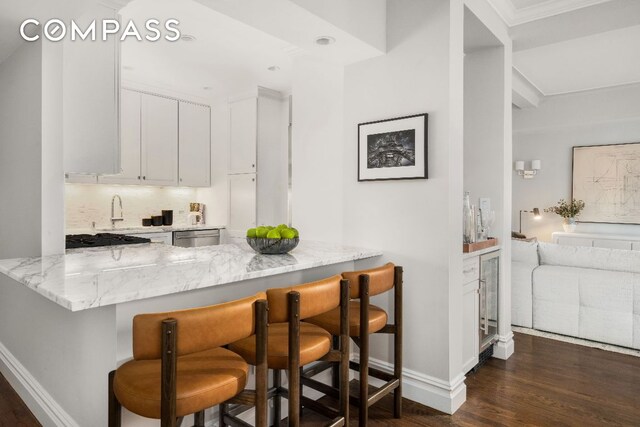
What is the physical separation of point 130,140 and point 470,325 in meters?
4.20

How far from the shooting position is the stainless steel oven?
15.7 feet

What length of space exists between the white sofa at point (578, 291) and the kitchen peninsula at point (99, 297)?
211 cm

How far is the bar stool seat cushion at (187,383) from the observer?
1.27 m

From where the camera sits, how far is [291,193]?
3.46 m

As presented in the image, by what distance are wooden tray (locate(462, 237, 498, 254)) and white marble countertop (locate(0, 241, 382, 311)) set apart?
1.99 ft

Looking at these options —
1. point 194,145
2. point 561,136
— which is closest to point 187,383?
point 194,145

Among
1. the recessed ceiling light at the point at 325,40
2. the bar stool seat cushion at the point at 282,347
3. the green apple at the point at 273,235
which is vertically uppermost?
the recessed ceiling light at the point at 325,40

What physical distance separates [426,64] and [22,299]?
2.96 m

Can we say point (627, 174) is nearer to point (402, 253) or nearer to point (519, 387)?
point (519, 387)

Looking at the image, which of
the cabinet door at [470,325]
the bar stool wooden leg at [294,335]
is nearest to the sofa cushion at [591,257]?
the cabinet door at [470,325]

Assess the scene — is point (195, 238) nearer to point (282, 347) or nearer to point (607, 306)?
point (282, 347)

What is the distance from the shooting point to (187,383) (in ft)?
4.34

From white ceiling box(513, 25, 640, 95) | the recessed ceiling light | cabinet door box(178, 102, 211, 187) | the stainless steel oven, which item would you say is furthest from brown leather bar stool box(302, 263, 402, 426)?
cabinet door box(178, 102, 211, 187)

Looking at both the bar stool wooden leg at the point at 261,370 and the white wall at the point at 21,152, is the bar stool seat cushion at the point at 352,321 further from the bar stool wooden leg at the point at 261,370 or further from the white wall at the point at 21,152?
the white wall at the point at 21,152
